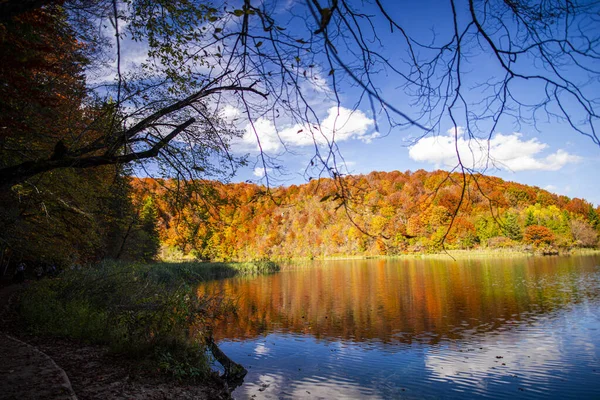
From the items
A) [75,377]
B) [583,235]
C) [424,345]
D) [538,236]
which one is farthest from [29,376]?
[583,235]

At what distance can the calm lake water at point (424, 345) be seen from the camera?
792 cm

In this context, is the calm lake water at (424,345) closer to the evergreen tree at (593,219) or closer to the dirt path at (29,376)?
the dirt path at (29,376)

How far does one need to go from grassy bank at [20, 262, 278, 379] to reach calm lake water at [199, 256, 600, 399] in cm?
144

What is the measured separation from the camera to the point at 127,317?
31.5ft

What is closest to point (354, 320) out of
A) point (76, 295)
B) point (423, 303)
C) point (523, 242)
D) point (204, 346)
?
point (423, 303)

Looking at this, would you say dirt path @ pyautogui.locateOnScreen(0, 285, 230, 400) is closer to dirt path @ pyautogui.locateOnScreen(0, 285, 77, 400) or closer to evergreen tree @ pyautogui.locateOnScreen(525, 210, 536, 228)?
dirt path @ pyautogui.locateOnScreen(0, 285, 77, 400)

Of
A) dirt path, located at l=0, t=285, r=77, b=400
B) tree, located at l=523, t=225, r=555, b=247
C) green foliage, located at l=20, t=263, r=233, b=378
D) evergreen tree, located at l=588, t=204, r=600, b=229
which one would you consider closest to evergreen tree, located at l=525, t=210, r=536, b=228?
tree, located at l=523, t=225, r=555, b=247

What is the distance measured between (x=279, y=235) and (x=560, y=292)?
74.0 m

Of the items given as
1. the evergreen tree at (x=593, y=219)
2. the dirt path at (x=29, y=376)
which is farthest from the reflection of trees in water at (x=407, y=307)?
the evergreen tree at (x=593, y=219)

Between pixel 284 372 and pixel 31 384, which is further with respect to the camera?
pixel 284 372

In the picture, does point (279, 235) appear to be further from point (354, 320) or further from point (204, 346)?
point (204, 346)

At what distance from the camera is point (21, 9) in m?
2.71

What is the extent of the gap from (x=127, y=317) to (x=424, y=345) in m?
8.25

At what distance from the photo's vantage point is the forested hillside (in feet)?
7.64
